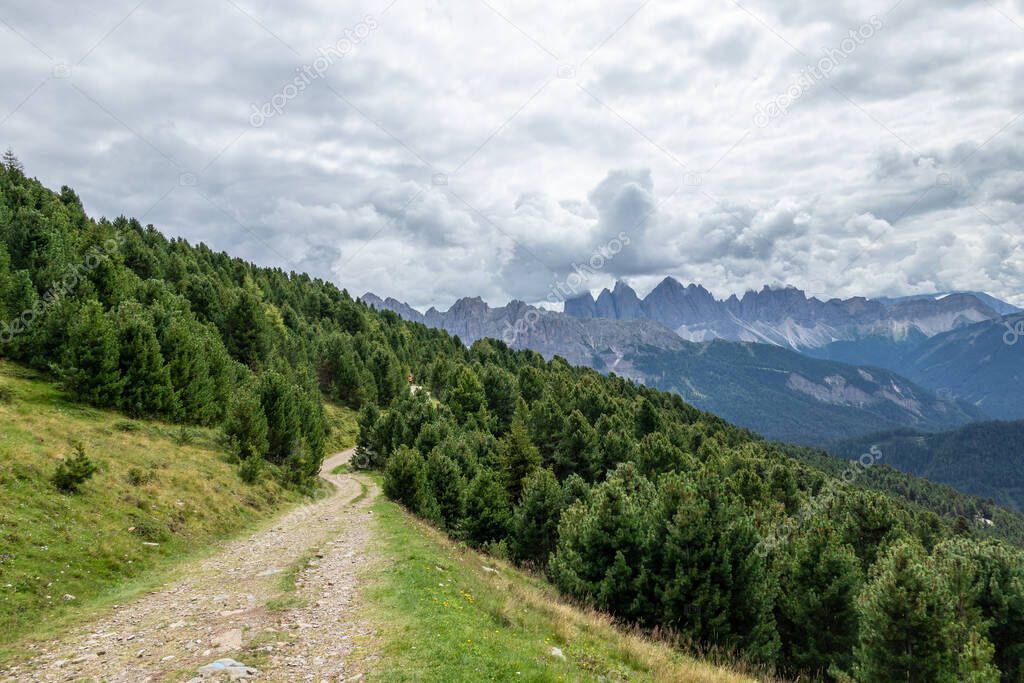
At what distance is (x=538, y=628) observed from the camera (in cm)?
1619

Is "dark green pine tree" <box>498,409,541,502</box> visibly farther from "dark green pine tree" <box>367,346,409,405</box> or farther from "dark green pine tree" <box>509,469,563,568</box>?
"dark green pine tree" <box>367,346,409,405</box>

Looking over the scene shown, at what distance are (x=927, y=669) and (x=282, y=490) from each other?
41538 millimetres

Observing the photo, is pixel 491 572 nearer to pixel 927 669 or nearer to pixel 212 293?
pixel 927 669

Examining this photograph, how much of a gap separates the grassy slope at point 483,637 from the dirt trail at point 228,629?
4.21 feet

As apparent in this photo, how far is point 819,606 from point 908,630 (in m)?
8.49

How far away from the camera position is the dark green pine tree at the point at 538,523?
41.9m

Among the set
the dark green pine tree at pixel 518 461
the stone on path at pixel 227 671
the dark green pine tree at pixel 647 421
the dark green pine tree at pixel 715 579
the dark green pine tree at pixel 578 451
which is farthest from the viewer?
the dark green pine tree at pixel 647 421

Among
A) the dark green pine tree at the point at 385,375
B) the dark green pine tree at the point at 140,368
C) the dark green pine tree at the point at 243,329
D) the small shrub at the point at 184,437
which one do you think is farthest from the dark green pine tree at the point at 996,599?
the dark green pine tree at the point at 385,375

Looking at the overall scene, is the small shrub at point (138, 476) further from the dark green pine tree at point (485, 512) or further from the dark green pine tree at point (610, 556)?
the dark green pine tree at point (610, 556)

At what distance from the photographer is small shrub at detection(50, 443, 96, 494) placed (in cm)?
2348

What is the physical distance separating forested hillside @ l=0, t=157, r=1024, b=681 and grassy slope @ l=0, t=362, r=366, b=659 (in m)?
3.20

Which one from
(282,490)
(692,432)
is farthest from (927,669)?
(692,432)

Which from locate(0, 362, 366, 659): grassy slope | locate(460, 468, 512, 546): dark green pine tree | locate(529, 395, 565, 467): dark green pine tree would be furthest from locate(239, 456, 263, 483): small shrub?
locate(529, 395, 565, 467): dark green pine tree

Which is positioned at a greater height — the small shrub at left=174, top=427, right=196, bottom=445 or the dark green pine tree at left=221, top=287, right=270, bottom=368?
the dark green pine tree at left=221, top=287, right=270, bottom=368
